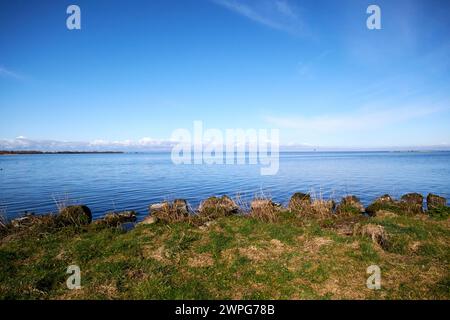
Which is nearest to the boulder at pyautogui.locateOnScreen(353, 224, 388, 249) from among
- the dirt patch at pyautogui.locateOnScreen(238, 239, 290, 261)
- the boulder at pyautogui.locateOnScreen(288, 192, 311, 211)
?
the dirt patch at pyautogui.locateOnScreen(238, 239, 290, 261)

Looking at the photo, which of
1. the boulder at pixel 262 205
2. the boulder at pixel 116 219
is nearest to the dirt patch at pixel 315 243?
the boulder at pixel 262 205

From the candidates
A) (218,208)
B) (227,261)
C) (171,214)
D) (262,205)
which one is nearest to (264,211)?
(262,205)

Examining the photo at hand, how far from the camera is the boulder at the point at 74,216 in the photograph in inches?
629

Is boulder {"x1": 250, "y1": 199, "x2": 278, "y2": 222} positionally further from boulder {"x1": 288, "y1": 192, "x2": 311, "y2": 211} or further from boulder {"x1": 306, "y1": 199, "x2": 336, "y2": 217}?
boulder {"x1": 306, "y1": 199, "x2": 336, "y2": 217}

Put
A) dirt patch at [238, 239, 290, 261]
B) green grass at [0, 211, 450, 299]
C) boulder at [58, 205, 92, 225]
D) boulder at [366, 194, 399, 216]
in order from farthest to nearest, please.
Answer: boulder at [366, 194, 399, 216] → boulder at [58, 205, 92, 225] → dirt patch at [238, 239, 290, 261] → green grass at [0, 211, 450, 299]

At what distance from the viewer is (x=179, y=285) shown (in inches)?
364

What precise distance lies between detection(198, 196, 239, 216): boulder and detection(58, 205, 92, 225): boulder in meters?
7.24

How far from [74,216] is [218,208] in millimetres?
9167

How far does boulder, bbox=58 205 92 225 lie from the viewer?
1598 cm
